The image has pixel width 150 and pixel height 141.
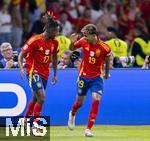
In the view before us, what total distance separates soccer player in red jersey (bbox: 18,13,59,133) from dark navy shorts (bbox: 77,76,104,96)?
0.68 metres

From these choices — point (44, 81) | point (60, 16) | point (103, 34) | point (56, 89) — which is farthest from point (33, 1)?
point (44, 81)

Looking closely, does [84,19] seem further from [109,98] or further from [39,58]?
[39,58]

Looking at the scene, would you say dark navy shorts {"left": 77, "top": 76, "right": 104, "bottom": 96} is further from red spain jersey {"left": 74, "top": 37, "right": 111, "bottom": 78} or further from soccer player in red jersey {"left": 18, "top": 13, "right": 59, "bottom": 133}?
soccer player in red jersey {"left": 18, "top": 13, "right": 59, "bottom": 133}

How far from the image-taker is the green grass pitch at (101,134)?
17.7 meters

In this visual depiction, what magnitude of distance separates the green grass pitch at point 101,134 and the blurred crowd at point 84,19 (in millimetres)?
4421

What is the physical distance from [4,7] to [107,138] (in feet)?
29.0

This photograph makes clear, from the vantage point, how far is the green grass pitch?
17656 millimetres

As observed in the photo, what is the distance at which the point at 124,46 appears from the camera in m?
23.4

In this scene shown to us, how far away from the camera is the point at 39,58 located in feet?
60.2

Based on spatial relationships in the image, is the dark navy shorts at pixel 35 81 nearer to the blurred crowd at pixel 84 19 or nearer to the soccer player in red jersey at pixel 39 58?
the soccer player in red jersey at pixel 39 58

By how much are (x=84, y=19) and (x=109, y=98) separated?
671 cm

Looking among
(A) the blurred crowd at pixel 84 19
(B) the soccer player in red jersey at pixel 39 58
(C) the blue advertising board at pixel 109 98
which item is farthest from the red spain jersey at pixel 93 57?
(A) the blurred crowd at pixel 84 19

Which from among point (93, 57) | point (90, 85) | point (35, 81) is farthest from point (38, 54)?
point (90, 85)

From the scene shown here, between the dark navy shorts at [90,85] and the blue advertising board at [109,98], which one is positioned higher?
the dark navy shorts at [90,85]
